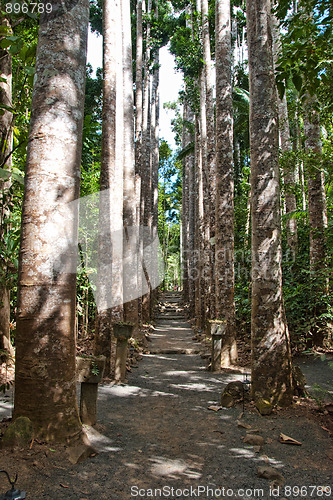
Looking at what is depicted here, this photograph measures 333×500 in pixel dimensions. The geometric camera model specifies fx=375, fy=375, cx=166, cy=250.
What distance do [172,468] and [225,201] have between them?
20.5ft

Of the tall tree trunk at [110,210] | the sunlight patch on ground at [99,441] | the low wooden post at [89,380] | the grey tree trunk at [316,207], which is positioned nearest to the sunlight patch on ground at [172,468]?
the sunlight patch on ground at [99,441]

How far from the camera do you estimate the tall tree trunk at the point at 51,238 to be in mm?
3119

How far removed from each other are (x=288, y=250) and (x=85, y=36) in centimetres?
876

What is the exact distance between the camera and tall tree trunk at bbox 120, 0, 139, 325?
1068 centimetres

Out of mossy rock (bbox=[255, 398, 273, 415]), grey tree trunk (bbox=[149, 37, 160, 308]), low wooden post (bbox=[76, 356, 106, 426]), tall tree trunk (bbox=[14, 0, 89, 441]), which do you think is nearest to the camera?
tall tree trunk (bbox=[14, 0, 89, 441])

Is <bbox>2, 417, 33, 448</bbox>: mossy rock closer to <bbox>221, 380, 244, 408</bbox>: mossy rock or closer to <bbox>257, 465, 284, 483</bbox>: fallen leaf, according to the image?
<bbox>257, 465, 284, 483</bbox>: fallen leaf

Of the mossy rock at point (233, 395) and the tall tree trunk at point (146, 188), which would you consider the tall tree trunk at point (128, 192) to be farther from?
the mossy rock at point (233, 395)

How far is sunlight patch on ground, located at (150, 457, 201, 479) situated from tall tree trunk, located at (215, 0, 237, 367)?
4.81 m

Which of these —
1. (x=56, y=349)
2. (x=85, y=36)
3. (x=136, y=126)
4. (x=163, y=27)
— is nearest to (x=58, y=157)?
(x=85, y=36)

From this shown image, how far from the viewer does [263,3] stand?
557cm

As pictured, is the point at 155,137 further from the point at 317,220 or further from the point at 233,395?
the point at 233,395

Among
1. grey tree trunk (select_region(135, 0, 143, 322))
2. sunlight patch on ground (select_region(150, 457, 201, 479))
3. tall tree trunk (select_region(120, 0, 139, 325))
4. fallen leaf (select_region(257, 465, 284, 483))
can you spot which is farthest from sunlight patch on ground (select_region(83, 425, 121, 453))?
grey tree trunk (select_region(135, 0, 143, 322))

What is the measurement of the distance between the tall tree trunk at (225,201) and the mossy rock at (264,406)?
3.24 metres

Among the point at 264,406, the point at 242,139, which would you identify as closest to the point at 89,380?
the point at 264,406
